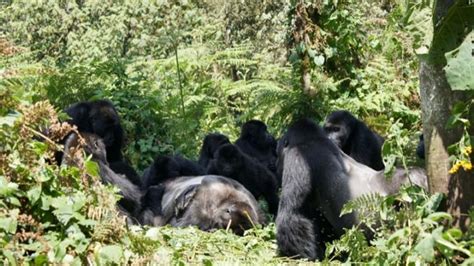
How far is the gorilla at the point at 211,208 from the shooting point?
20.9ft

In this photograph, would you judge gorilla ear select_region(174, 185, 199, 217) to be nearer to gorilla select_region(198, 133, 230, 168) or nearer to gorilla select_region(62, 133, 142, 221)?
gorilla select_region(62, 133, 142, 221)

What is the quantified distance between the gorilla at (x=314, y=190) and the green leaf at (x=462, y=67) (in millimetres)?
2243

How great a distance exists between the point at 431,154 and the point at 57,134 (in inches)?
65.4

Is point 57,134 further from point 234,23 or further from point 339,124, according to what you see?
point 234,23

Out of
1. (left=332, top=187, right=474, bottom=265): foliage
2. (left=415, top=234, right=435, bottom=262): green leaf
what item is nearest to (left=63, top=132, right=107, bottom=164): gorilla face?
(left=332, top=187, right=474, bottom=265): foliage

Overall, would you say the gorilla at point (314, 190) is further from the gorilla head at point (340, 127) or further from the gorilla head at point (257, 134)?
the gorilla head at point (257, 134)

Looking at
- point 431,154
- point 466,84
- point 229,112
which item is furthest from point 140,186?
point 229,112

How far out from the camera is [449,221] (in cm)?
354

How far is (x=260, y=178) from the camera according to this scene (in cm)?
782

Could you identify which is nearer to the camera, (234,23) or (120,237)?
(120,237)

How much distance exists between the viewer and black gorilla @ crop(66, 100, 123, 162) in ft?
22.2

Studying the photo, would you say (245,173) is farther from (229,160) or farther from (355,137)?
(355,137)

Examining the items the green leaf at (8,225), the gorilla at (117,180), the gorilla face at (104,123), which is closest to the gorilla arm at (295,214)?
the gorilla at (117,180)

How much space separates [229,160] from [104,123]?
4.70ft
